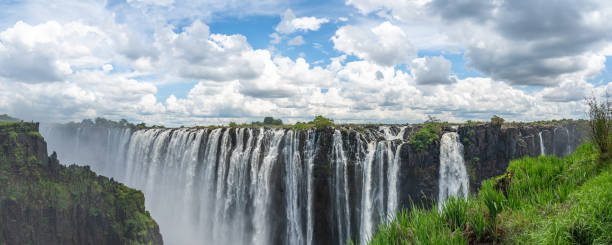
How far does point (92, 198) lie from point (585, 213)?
37.2 meters

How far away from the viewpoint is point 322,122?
27516mm

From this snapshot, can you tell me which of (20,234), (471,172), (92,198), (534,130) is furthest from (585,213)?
(20,234)

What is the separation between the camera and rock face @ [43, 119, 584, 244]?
86.8 ft

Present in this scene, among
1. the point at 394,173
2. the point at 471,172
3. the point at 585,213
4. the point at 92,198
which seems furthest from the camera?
the point at 92,198

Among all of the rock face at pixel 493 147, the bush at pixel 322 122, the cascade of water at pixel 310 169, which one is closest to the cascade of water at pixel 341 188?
the bush at pixel 322 122

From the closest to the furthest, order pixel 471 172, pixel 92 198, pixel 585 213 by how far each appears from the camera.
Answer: pixel 585 213, pixel 471 172, pixel 92 198

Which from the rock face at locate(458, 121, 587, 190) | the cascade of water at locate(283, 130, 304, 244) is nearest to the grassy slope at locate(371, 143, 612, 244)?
the cascade of water at locate(283, 130, 304, 244)

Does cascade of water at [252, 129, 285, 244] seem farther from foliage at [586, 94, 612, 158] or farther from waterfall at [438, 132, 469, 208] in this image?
foliage at [586, 94, 612, 158]

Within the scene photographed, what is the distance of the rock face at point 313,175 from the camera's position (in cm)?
2645

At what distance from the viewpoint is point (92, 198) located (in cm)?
2984

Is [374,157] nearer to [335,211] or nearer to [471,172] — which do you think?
[335,211]

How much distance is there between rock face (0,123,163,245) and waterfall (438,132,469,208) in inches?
1103

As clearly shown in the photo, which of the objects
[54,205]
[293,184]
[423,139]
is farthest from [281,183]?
[54,205]

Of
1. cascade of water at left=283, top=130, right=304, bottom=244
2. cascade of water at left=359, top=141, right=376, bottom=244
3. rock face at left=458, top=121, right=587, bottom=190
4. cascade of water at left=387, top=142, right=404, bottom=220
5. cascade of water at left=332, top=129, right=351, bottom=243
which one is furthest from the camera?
rock face at left=458, top=121, right=587, bottom=190
